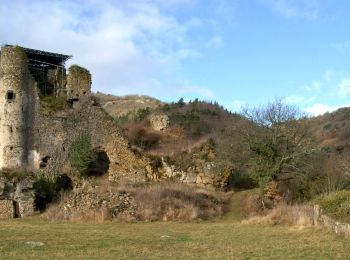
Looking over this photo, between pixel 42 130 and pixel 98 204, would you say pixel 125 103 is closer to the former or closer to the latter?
pixel 42 130

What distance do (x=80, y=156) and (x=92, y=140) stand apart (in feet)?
5.80

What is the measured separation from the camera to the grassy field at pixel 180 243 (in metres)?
12.1

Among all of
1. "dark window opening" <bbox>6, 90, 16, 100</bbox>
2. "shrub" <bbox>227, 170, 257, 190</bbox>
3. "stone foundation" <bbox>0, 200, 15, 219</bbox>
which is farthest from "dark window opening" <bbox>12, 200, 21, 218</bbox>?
"shrub" <bbox>227, 170, 257, 190</bbox>

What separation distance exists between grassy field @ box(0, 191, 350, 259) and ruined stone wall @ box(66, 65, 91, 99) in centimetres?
1502

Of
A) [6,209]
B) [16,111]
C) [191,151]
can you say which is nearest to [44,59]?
[16,111]

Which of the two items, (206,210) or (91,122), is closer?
(206,210)

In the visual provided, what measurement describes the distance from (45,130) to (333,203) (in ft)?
61.6

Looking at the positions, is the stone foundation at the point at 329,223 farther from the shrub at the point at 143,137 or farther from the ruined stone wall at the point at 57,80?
the shrub at the point at 143,137

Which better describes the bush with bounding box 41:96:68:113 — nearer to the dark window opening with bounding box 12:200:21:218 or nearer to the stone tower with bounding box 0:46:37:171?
the stone tower with bounding box 0:46:37:171

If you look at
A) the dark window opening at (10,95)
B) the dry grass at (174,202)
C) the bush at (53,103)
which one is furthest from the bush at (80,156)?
the dark window opening at (10,95)

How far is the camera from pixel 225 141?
Result: 3791 centimetres

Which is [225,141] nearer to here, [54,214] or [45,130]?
[45,130]

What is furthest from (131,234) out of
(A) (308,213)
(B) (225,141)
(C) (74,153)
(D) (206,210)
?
(B) (225,141)

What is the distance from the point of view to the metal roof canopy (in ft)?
109
